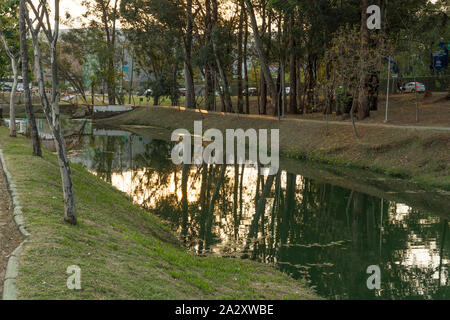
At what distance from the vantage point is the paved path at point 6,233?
30.1ft

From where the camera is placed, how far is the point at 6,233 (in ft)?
35.2

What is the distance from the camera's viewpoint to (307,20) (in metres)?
40.2

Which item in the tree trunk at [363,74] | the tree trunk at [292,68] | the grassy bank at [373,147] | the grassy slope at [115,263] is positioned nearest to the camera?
the grassy slope at [115,263]

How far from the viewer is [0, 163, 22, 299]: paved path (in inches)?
361

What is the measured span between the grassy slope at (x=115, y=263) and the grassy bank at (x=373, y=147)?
15.3 m

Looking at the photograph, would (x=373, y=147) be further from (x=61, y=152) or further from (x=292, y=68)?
(x=61, y=152)

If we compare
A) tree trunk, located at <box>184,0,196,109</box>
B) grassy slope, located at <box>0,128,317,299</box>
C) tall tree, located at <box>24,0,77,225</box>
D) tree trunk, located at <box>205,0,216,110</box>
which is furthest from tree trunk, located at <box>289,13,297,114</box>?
tall tree, located at <box>24,0,77,225</box>

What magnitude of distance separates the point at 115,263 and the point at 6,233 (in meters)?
2.51

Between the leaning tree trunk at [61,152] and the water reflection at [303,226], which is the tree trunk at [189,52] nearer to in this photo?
the water reflection at [303,226]

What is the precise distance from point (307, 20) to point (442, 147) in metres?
17.0

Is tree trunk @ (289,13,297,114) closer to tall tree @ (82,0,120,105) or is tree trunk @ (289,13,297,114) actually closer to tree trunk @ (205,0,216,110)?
tree trunk @ (205,0,216,110)

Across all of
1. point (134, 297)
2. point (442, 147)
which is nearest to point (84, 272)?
point (134, 297)

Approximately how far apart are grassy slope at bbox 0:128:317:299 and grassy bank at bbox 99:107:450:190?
50.2 ft

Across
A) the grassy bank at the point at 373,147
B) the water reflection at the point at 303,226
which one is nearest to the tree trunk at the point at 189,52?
the grassy bank at the point at 373,147
